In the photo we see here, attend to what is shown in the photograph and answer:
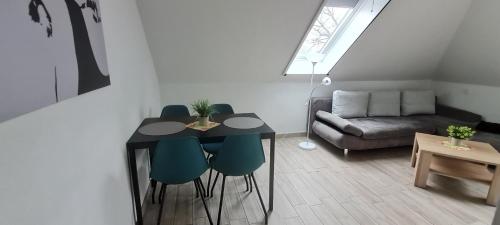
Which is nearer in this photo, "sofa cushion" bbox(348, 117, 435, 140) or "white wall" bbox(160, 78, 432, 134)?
"sofa cushion" bbox(348, 117, 435, 140)

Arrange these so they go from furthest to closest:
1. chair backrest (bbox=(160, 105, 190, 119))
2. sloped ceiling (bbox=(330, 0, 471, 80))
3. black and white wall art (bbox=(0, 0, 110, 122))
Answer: sloped ceiling (bbox=(330, 0, 471, 80)) → chair backrest (bbox=(160, 105, 190, 119)) → black and white wall art (bbox=(0, 0, 110, 122))

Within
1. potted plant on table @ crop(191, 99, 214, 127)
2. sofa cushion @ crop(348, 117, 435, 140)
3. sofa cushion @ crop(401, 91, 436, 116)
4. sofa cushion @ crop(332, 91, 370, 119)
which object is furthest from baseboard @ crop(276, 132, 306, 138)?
potted plant on table @ crop(191, 99, 214, 127)

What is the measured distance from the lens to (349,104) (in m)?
3.87

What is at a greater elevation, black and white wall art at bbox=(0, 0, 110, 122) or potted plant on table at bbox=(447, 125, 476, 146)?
black and white wall art at bbox=(0, 0, 110, 122)

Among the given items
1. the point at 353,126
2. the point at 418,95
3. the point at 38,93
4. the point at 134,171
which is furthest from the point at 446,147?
the point at 38,93

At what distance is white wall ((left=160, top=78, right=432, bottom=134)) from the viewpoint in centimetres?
361

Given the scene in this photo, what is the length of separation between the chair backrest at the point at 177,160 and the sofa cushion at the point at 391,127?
2477mm

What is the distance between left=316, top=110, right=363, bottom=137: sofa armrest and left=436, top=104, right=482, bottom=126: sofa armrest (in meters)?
2.05

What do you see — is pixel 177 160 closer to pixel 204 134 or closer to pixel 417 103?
pixel 204 134

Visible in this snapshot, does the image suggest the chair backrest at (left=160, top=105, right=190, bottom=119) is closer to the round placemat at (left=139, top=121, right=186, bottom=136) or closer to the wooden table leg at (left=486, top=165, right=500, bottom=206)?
the round placemat at (left=139, top=121, right=186, bottom=136)

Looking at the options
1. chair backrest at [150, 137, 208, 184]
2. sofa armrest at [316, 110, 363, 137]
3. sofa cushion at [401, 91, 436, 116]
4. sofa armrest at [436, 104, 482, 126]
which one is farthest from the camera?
sofa cushion at [401, 91, 436, 116]

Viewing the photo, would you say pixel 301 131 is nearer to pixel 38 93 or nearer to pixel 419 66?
pixel 419 66

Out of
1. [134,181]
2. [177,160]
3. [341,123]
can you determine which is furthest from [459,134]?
[134,181]

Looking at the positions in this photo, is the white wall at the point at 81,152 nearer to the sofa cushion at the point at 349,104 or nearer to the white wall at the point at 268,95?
the white wall at the point at 268,95
